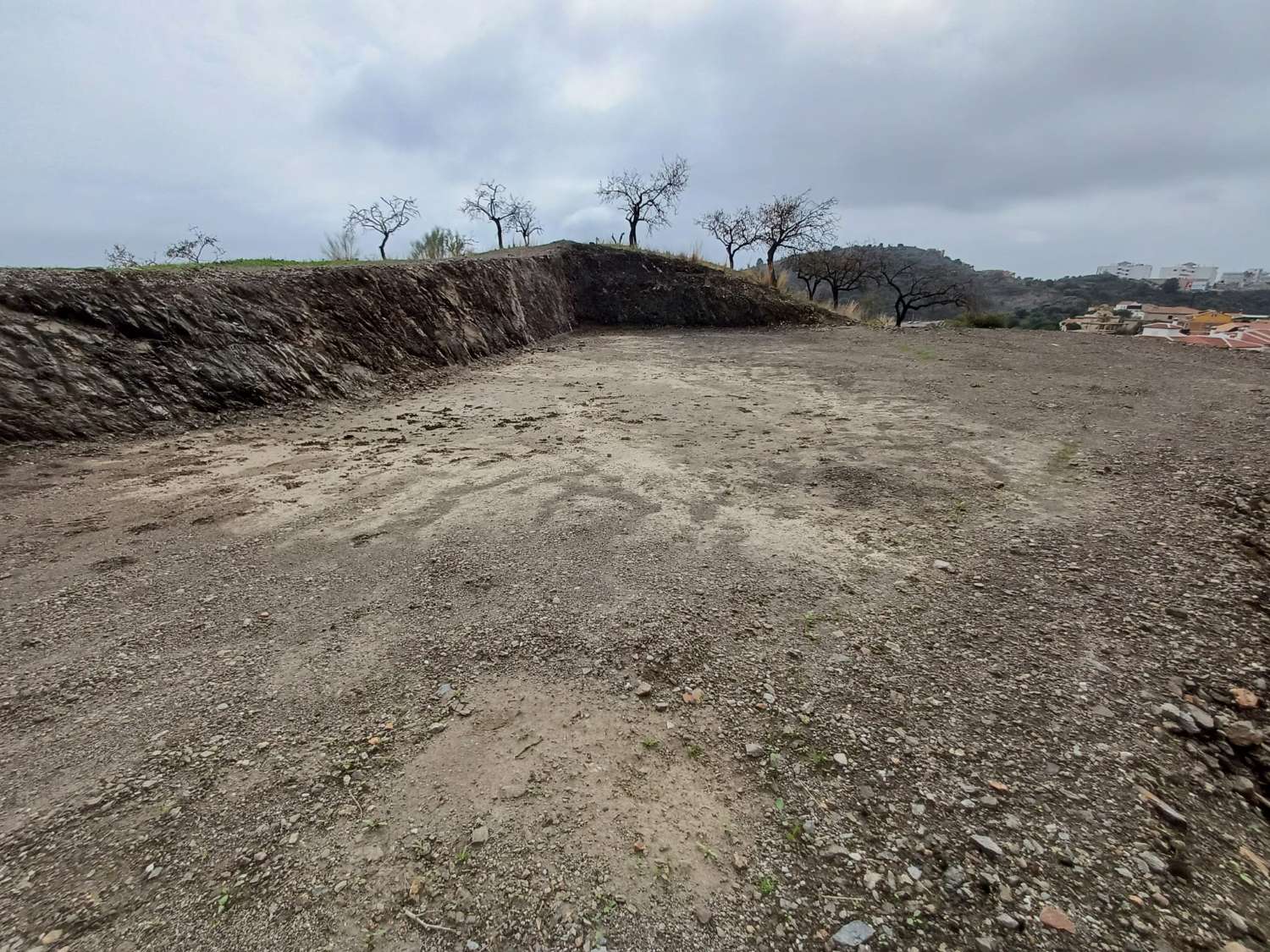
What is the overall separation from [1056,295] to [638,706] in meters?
60.7

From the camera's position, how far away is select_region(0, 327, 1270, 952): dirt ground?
5.37 feet

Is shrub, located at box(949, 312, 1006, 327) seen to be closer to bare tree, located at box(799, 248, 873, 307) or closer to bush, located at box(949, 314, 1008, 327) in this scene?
bush, located at box(949, 314, 1008, 327)

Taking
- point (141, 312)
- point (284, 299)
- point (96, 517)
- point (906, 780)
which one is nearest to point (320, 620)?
point (96, 517)

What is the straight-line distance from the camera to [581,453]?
573 cm

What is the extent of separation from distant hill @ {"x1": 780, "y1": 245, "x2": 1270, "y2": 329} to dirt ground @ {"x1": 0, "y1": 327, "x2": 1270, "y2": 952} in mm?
26388

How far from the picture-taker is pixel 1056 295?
156ft

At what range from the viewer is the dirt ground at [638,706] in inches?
64.4

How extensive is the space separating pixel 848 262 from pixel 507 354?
837 inches

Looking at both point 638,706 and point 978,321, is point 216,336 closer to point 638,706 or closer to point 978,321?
point 638,706

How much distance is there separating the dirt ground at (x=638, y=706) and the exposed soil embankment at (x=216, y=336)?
89 centimetres

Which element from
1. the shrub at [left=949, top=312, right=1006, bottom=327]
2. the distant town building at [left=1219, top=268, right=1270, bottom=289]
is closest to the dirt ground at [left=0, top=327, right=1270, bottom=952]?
the shrub at [left=949, top=312, right=1006, bottom=327]

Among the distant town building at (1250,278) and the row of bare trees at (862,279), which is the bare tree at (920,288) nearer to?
the row of bare trees at (862,279)

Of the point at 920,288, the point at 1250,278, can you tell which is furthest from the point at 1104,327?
the point at 1250,278

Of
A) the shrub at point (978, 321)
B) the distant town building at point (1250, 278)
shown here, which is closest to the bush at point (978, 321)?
the shrub at point (978, 321)
